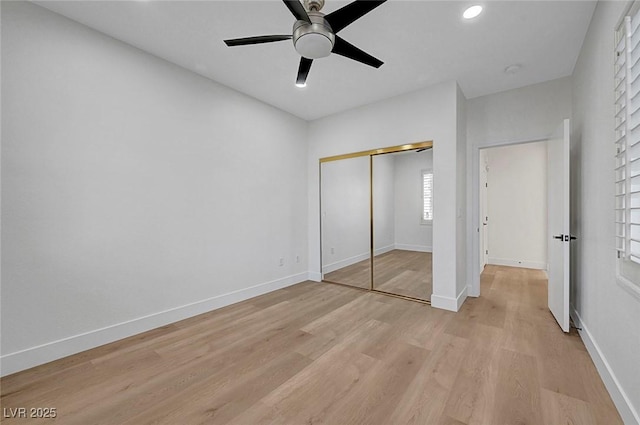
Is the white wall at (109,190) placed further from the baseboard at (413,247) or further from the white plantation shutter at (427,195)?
the white plantation shutter at (427,195)

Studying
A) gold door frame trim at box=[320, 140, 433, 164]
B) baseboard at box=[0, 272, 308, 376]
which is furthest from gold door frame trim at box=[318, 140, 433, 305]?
baseboard at box=[0, 272, 308, 376]

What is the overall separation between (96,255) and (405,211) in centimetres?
368

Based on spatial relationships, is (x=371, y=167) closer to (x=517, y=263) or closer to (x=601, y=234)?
(x=601, y=234)

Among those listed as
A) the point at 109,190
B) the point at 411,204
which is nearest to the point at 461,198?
the point at 411,204

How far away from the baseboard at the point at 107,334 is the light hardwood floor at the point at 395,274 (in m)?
1.58

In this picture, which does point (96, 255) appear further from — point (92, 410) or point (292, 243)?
point (292, 243)

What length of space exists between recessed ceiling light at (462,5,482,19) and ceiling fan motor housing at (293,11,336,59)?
3.77ft

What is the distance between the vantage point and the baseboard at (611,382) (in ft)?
4.55

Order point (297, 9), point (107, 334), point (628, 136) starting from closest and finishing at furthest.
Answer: point (628, 136) < point (297, 9) < point (107, 334)

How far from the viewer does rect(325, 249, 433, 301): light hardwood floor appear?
3523mm

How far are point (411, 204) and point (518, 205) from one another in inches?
114

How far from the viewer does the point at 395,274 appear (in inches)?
159

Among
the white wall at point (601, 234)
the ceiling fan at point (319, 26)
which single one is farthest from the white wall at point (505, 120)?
the ceiling fan at point (319, 26)

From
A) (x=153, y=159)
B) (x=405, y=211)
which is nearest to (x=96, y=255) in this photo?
(x=153, y=159)
